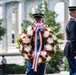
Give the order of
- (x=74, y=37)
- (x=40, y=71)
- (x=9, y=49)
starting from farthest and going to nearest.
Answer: (x=9, y=49)
(x=40, y=71)
(x=74, y=37)

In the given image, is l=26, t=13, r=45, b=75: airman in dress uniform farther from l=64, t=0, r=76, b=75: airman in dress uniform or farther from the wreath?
l=64, t=0, r=76, b=75: airman in dress uniform

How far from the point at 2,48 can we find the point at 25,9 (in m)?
4.53

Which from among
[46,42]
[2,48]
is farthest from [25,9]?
[46,42]

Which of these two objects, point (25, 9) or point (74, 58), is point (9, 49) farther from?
point (74, 58)

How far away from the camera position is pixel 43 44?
34.7 feet

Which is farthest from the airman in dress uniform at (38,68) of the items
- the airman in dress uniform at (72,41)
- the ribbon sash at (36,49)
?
the airman in dress uniform at (72,41)

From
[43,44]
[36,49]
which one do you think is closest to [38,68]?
[36,49]

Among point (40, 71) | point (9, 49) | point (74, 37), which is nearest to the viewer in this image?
point (74, 37)

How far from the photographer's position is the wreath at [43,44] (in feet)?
34.6

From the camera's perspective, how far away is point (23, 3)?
51.5 metres

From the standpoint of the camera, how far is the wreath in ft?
34.6

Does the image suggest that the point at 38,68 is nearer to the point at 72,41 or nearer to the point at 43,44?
the point at 43,44

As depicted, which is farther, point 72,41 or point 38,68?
point 38,68

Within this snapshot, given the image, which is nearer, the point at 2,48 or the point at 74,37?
the point at 74,37
